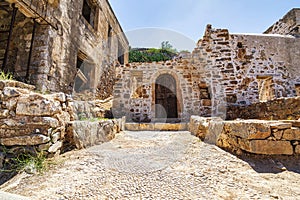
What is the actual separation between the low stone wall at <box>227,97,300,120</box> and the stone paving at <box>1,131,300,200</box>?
8.01 ft

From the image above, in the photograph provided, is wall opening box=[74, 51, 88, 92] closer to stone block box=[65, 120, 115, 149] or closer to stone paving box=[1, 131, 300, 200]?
stone block box=[65, 120, 115, 149]

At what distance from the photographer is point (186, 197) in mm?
1365

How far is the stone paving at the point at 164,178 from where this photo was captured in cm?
140

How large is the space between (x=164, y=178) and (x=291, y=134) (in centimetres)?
180

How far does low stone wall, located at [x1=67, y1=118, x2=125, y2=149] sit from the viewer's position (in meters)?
2.52

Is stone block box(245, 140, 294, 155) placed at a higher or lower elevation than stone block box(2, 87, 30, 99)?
lower

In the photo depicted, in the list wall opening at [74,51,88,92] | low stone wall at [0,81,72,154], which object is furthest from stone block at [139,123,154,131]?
wall opening at [74,51,88,92]

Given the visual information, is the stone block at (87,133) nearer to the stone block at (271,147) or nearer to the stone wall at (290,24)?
the stone block at (271,147)

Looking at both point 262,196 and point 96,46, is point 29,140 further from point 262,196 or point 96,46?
point 96,46

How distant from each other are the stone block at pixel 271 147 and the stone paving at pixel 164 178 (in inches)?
3.6

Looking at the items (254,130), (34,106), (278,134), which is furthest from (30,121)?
(278,134)

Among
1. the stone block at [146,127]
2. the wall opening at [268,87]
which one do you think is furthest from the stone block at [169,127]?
the wall opening at [268,87]

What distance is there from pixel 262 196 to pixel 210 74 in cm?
490

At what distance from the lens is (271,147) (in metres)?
2.00
